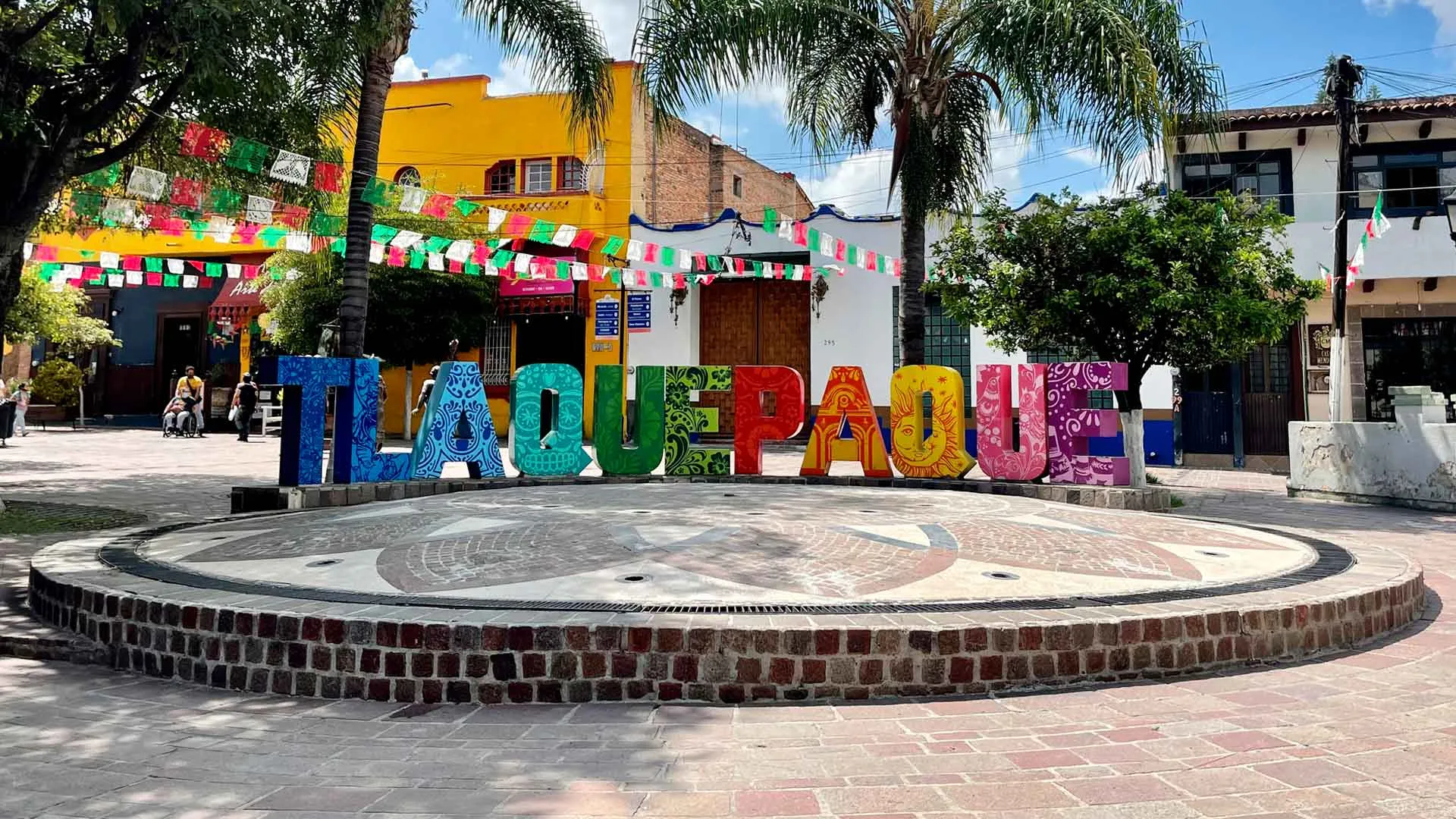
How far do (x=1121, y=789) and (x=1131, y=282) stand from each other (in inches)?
372

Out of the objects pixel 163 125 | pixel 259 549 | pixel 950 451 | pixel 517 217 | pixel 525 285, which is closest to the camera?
pixel 259 549

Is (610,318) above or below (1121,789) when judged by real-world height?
above

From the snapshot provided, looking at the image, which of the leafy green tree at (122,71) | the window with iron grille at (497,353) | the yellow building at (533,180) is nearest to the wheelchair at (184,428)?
the yellow building at (533,180)

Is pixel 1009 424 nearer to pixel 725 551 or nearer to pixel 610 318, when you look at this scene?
pixel 725 551

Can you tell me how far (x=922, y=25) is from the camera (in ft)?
40.0

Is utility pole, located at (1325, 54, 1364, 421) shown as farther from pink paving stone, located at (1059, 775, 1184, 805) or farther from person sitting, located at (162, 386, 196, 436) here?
Answer: person sitting, located at (162, 386, 196, 436)

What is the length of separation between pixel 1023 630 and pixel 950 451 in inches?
284

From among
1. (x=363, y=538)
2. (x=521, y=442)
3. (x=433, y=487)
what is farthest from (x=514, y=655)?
(x=521, y=442)

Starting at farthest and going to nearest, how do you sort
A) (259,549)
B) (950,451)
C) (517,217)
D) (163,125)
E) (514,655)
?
(517,217)
(950,451)
(163,125)
(259,549)
(514,655)

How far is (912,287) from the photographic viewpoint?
1244cm

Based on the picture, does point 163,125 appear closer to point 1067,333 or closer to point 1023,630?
point 1023,630

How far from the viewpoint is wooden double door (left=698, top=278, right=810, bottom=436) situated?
76.3ft

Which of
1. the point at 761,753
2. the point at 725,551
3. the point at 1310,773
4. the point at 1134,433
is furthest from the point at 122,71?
the point at 1134,433

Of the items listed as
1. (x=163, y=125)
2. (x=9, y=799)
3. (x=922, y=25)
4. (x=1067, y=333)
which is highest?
(x=922, y=25)
